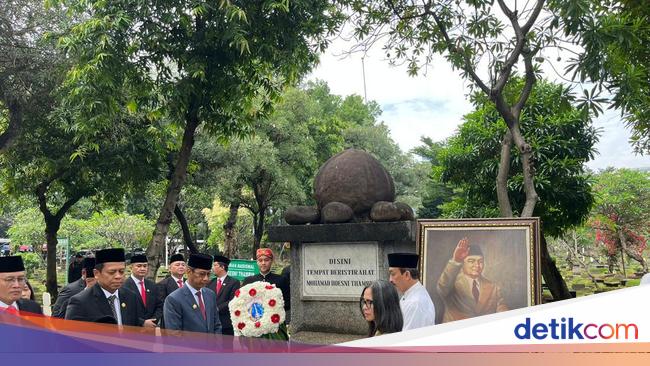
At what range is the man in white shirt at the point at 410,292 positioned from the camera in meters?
4.50

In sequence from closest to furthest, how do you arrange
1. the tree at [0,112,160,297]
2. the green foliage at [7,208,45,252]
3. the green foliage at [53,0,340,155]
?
the green foliage at [53,0,340,155] < the tree at [0,112,160,297] < the green foliage at [7,208,45,252]

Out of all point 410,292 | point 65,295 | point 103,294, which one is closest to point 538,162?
point 410,292

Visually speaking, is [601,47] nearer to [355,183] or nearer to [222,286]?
[355,183]

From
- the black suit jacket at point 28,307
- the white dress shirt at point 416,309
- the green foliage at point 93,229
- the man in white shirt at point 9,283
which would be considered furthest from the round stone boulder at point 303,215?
the green foliage at point 93,229

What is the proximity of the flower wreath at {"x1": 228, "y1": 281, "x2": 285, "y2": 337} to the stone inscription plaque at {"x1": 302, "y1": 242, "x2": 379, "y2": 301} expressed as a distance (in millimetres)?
3658

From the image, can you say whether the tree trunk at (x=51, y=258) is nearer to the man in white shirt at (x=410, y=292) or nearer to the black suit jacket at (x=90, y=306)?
the black suit jacket at (x=90, y=306)

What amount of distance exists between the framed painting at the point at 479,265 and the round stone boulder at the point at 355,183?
57.8 inches

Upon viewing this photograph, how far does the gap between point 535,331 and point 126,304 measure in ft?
15.4

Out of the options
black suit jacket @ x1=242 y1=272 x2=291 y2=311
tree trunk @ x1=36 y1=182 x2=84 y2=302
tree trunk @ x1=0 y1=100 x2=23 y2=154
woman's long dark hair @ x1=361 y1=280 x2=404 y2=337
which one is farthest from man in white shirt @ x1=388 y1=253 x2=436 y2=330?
tree trunk @ x1=36 y1=182 x2=84 y2=302

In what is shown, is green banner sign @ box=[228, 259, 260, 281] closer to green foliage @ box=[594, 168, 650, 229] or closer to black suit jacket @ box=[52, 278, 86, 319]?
black suit jacket @ box=[52, 278, 86, 319]

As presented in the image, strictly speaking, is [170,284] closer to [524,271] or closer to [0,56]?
[524,271]

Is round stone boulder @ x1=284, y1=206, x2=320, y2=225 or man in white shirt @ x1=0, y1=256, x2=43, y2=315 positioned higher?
round stone boulder @ x1=284, y1=206, x2=320, y2=225

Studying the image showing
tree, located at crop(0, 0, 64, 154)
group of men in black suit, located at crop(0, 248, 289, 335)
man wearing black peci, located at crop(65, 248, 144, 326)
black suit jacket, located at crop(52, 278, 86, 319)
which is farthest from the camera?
tree, located at crop(0, 0, 64, 154)

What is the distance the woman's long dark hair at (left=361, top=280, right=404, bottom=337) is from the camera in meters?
4.04
